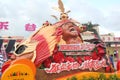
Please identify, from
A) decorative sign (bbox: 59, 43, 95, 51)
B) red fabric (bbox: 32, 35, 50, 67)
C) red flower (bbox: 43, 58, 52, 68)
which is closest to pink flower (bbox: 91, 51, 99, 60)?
decorative sign (bbox: 59, 43, 95, 51)

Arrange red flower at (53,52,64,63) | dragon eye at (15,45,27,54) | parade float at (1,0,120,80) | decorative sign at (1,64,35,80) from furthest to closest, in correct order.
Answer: dragon eye at (15,45,27,54)
red flower at (53,52,64,63)
parade float at (1,0,120,80)
decorative sign at (1,64,35,80)

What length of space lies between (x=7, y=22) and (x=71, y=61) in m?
15.3

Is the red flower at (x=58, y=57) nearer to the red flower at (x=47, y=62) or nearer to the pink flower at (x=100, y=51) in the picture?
the red flower at (x=47, y=62)

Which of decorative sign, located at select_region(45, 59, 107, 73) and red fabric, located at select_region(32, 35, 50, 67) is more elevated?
red fabric, located at select_region(32, 35, 50, 67)

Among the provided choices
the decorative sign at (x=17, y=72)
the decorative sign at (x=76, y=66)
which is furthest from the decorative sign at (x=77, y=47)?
the decorative sign at (x=17, y=72)

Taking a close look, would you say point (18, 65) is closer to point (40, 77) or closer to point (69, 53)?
point (40, 77)

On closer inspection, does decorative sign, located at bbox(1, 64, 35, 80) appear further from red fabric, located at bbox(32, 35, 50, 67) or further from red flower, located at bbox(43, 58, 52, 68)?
red flower, located at bbox(43, 58, 52, 68)

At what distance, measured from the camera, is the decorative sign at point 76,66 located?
19.3 m

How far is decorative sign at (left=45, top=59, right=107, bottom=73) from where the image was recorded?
19.3 m

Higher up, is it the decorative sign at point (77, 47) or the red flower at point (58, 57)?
the decorative sign at point (77, 47)

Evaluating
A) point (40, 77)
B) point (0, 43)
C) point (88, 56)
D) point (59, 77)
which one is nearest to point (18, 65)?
point (40, 77)

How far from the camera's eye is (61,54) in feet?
65.0

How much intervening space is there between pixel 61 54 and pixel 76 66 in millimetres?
1152

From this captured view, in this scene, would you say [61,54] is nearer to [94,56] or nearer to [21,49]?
[94,56]
